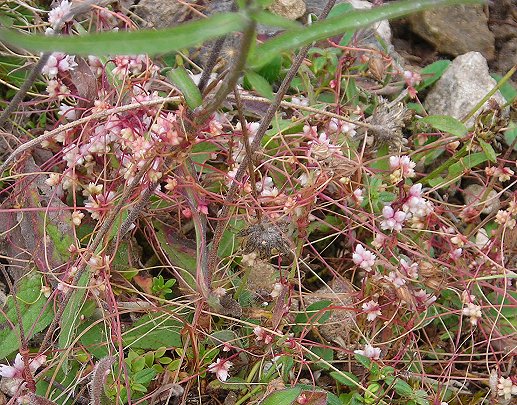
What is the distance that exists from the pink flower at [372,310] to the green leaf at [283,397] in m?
0.25

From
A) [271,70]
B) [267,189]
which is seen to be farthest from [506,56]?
[271,70]

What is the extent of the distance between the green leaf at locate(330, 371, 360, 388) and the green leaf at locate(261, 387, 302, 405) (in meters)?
0.16

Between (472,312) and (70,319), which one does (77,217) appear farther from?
(472,312)

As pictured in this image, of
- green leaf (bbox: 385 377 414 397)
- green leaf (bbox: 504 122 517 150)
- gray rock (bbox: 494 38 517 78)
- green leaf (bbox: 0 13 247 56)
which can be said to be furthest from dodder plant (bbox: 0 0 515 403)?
gray rock (bbox: 494 38 517 78)

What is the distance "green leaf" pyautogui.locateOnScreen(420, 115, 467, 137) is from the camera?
1.46m

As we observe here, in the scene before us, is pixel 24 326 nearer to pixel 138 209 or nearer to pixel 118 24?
pixel 138 209

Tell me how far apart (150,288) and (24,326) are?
0.79ft

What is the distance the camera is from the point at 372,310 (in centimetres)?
129

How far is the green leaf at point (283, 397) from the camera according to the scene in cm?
109

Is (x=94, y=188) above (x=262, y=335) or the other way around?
above

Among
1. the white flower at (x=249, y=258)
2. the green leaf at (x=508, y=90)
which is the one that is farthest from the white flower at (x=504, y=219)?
the white flower at (x=249, y=258)

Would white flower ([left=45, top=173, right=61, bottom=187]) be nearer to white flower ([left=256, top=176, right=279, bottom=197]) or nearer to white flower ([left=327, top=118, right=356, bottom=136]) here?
white flower ([left=256, top=176, right=279, bottom=197])

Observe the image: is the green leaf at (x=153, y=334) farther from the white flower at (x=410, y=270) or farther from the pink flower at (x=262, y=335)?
the white flower at (x=410, y=270)

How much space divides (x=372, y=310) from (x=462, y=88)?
0.71 metres
